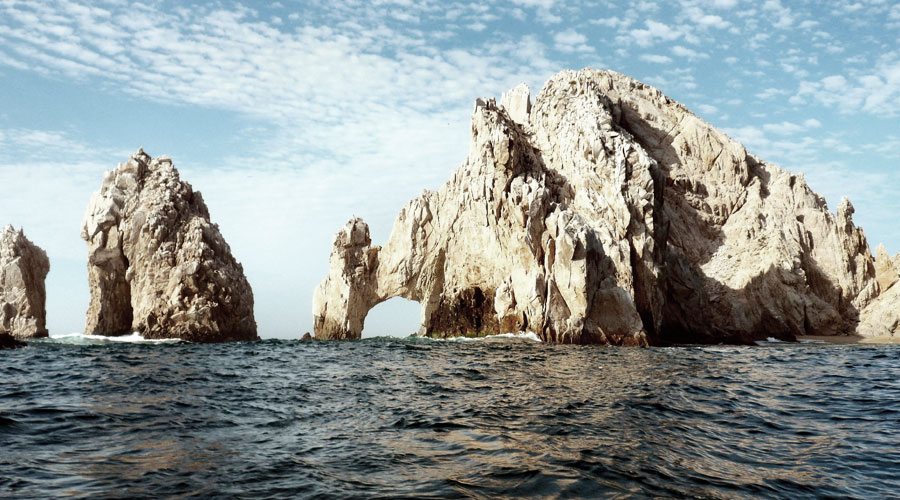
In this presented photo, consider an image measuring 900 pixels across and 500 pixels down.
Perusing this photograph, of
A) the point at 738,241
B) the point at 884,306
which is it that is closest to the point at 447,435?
the point at 738,241

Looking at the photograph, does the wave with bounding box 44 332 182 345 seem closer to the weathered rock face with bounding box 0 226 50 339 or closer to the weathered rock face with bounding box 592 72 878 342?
the weathered rock face with bounding box 0 226 50 339

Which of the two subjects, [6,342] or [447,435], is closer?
[447,435]

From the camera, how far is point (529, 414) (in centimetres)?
1278

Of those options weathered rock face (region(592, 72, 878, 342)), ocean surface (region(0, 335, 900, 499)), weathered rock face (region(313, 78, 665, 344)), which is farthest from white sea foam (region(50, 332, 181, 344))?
weathered rock face (region(592, 72, 878, 342))

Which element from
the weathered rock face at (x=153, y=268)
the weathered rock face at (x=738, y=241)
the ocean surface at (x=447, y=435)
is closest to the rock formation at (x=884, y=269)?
the weathered rock face at (x=738, y=241)

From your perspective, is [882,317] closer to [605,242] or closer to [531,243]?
[605,242]

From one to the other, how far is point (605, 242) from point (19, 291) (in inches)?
2193

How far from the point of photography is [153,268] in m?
52.7

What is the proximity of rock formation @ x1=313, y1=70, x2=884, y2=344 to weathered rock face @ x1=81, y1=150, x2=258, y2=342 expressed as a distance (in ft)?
34.2

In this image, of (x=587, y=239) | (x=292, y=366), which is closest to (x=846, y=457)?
(x=292, y=366)

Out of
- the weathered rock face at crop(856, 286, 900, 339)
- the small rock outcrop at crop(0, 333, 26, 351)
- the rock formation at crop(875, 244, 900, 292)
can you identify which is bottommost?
the small rock outcrop at crop(0, 333, 26, 351)

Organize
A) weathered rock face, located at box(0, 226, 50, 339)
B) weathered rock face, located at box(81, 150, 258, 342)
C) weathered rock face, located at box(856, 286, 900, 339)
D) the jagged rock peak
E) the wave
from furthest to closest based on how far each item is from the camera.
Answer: the jagged rock peak, weathered rock face, located at box(0, 226, 50, 339), weathered rock face, located at box(856, 286, 900, 339), weathered rock face, located at box(81, 150, 258, 342), the wave

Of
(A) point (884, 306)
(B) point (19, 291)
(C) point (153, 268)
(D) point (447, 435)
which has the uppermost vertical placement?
(C) point (153, 268)

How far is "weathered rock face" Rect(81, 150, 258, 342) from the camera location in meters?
51.8
